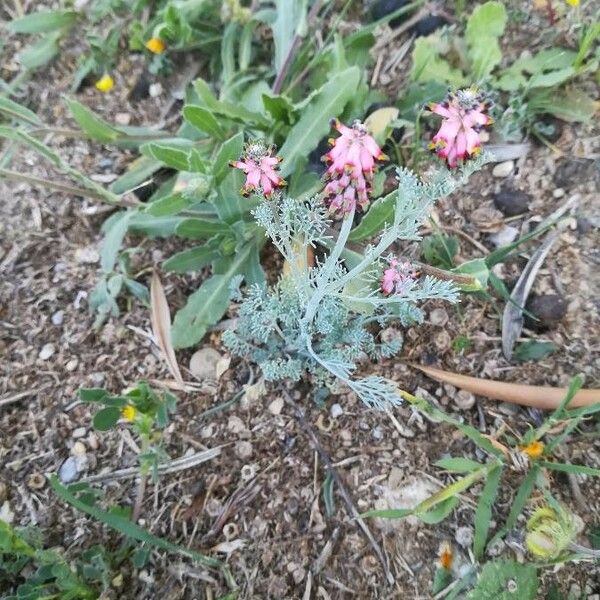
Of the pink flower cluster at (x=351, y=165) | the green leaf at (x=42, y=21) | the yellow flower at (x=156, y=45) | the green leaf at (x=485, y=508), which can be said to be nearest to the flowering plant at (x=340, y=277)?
the pink flower cluster at (x=351, y=165)

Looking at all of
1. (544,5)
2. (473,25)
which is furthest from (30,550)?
(544,5)

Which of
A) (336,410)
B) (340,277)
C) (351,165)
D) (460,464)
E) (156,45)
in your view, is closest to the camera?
(351,165)

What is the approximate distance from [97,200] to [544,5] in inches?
66.2

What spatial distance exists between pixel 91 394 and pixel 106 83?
1.31 m

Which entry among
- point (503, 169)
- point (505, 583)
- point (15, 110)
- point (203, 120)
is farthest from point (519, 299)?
point (15, 110)

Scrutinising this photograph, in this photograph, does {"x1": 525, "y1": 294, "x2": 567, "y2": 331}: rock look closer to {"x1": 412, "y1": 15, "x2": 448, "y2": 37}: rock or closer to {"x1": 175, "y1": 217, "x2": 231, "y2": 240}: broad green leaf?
{"x1": 175, "y1": 217, "x2": 231, "y2": 240}: broad green leaf

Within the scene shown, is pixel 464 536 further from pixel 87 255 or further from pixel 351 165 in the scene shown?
pixel 87 255

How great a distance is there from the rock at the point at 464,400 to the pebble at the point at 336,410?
32cm

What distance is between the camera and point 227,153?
1920 mm

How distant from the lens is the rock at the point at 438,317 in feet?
6.88

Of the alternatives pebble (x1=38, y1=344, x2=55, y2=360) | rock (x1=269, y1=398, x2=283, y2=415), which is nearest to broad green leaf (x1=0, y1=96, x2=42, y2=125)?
pebble (x1=38, y1=344, x2=55, y2=360)

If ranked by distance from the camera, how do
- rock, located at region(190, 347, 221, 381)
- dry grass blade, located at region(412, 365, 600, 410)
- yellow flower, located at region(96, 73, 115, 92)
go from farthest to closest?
yellow flower, located at region(96, 73, 115, 92) → rock, located at region(190, 347, 221, 381) → dry grass blade, located at region(412, 365, 600, 410)

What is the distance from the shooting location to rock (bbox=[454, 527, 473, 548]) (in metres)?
1.83

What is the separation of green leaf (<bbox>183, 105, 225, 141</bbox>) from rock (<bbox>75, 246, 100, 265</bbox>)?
558mm
